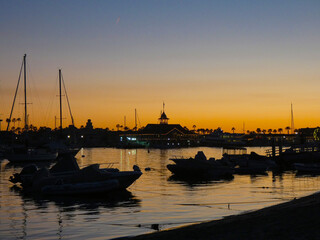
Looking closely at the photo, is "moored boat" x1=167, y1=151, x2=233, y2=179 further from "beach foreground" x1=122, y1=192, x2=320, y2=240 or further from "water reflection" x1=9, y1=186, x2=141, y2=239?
"beach foreground" x1=122, y1=192, x2=320, y2=240

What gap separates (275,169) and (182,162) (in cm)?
1739

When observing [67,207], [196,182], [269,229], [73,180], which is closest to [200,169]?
[196,182]

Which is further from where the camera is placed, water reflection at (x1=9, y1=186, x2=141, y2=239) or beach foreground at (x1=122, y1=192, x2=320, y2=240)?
water reflection at (x1=9, y1=186, x2=141, y2=239)

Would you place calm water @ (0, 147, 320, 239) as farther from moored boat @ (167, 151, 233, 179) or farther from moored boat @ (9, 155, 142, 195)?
moored boat @ (167, 151, 233, 179)

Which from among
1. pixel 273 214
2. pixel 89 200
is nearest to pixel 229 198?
pixel 89 200

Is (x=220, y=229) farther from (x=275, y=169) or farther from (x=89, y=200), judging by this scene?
(x=275, y=169)

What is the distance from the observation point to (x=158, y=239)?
14547 millimetres

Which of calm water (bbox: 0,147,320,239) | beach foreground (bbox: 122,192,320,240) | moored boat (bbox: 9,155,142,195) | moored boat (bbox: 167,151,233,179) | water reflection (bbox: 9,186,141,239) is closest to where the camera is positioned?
beach foreground (bbox: 122,192,320,240)

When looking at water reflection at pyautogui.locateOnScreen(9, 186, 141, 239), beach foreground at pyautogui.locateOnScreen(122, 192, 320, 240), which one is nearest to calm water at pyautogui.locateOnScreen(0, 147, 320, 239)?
water reflection at pyautogui.locateOnScreen(9, 186, 141, 239)

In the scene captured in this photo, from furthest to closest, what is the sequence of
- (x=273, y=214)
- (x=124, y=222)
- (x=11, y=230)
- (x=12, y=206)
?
(x=12, y=206)
(x=124, y=222)
(x=11, y=230)
(x=273, y=214)

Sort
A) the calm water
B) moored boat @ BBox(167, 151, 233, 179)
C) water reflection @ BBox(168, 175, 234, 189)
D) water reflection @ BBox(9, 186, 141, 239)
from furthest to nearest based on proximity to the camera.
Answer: moored boat @ BBox(167, 151, 233, 179) → water reflection @ BBox(168, 175, 234, 189) → water reflection @ BBox(9, 186, 141, 239) → the calm water

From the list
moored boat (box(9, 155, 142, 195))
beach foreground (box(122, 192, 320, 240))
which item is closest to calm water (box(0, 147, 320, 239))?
moored boat (box(9, 155, 142, 195))

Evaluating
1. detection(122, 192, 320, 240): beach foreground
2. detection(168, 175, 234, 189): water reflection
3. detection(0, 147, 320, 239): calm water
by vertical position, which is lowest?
detection(0, 147, 320, 239): calm water

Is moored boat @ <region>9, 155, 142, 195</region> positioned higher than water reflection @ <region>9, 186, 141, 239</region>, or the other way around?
moored boat @ <region>9, 155, 142, 195</region>
